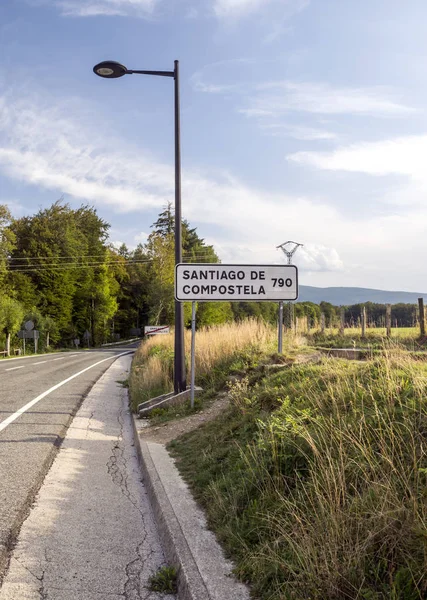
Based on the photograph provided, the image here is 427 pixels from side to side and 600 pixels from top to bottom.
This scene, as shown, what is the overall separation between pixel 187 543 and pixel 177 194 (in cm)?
836

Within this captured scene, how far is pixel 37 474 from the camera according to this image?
6281mm

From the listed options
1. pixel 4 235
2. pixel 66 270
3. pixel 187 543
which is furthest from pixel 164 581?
pixel 66 270

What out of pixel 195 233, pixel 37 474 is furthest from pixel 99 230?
pixel 37 474

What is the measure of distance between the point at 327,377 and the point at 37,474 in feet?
11.7

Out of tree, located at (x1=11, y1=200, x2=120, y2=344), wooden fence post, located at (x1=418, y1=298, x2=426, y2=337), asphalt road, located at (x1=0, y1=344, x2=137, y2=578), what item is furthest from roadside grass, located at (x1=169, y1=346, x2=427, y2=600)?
tree, located at (x1=11, y1=200, x2=120, y2=344)

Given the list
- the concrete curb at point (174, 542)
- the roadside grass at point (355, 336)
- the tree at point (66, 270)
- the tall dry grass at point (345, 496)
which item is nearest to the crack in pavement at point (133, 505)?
the concrete curb at point (174, 542)

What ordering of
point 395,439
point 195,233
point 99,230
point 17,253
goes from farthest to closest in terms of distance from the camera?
point 195,233 < point 99,230 < point 17,253 < point 395,439

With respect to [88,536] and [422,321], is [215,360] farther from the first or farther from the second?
[422,321]

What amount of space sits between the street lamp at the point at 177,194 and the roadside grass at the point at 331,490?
4280 millimetres

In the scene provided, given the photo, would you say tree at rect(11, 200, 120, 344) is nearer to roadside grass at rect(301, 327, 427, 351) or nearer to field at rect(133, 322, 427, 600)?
roadside grass at rect(301, 327, 427, 351)

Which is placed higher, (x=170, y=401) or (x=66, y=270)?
(x=66, y=270)

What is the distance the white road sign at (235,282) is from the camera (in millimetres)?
10211

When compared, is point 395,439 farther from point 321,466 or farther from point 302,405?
point 302,405

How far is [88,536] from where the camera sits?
459 centimetres
